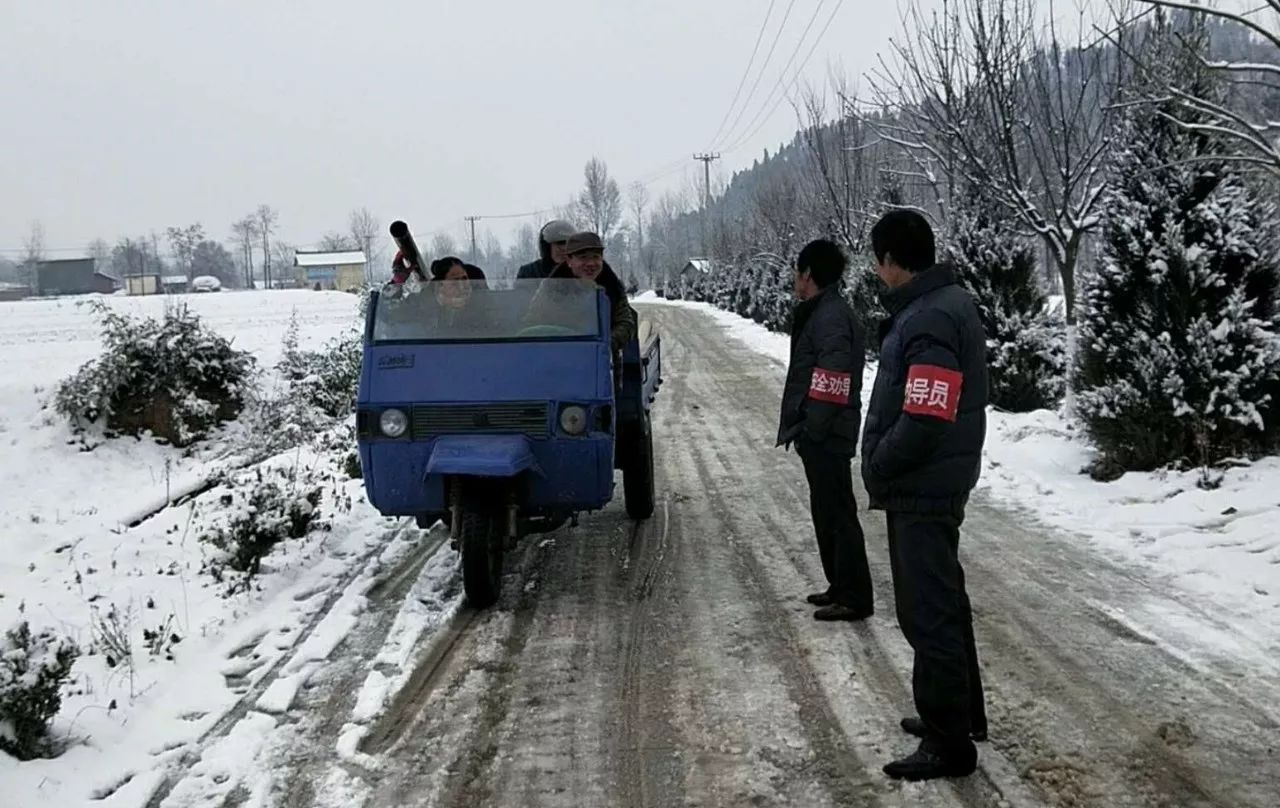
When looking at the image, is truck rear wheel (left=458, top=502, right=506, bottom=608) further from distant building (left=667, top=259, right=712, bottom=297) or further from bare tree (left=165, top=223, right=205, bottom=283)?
bare tree (left=165, top=223, right=205, bottom=283)

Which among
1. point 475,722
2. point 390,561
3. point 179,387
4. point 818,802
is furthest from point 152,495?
point 818,802

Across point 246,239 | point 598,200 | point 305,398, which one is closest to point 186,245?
point 246,239

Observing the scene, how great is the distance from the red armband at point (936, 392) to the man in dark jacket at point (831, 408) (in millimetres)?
1852

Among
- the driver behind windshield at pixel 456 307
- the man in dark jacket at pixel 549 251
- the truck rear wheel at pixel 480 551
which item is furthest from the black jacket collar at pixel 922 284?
the man in dark jacket at pixel 549 251

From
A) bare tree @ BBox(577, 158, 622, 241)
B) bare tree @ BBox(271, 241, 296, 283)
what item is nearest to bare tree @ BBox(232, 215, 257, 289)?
bare tree @ BBox(271, 241, 296, 283)

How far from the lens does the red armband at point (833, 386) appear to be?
5598 millimetres

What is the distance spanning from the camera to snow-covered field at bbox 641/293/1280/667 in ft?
17.9

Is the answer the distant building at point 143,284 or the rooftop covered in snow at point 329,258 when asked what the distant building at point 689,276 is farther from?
the distant building at point 143,284

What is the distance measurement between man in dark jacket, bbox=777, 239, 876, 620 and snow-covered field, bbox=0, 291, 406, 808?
279 cm

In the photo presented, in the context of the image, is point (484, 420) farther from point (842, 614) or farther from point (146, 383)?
point (146, 383)

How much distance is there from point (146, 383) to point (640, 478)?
9.53m

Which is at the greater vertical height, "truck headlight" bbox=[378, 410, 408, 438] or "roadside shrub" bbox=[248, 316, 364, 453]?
"truck headlight" bbox=[378, 410, 408, 438]

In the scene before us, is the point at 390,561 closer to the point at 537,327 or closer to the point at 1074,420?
the point at 537,327

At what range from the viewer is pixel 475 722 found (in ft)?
14.8
